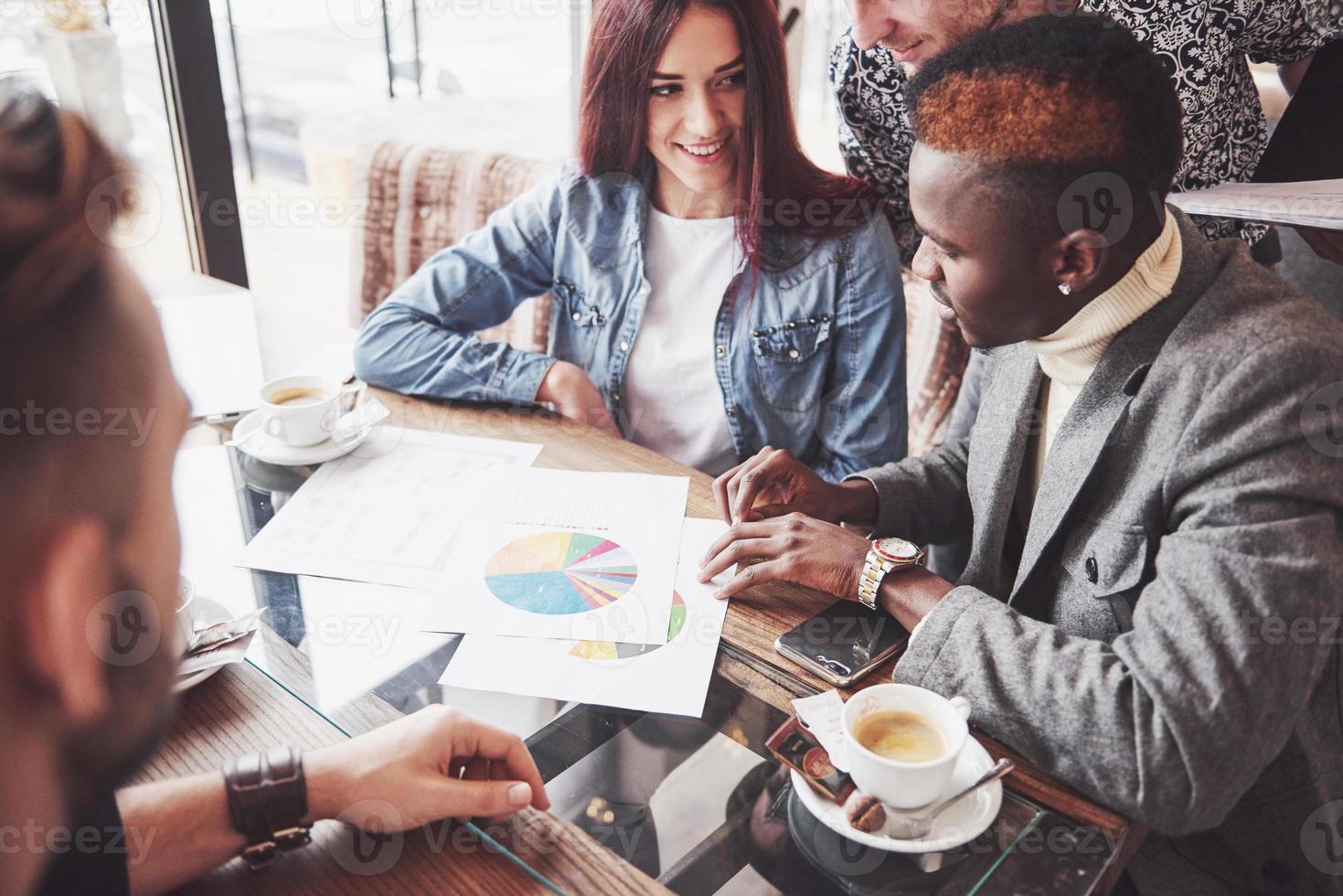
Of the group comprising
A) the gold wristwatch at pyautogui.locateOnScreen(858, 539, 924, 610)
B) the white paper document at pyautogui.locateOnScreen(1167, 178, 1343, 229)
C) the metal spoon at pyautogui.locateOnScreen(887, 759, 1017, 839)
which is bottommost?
the metal spoon at pyautogui.locateOnScreen(887, 759, 1017, 839)

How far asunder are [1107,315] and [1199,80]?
612mm

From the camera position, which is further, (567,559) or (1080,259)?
(567,559)

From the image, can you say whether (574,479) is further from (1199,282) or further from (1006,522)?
(1199,282)

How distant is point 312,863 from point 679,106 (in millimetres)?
1221

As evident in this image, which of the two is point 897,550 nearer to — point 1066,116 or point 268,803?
point 1066,116

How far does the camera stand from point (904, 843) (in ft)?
2.56

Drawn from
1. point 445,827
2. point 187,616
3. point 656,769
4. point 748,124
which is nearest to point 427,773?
point 445,827

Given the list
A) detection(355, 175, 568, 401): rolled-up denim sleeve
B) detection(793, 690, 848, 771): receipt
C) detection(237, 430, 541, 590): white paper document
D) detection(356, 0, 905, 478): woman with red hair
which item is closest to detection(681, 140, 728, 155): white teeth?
detection(356, 0, 905, 478): woman with red hair

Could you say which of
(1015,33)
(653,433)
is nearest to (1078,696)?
(1015,33)

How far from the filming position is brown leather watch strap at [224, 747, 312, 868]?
0.76 metres

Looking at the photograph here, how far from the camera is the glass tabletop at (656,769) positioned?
772 millimetres

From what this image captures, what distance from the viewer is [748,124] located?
158 centimetres

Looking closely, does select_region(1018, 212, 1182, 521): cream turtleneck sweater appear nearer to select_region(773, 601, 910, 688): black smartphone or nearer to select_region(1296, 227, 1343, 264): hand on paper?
select_region(773, 601, 910, 688): black smartphone

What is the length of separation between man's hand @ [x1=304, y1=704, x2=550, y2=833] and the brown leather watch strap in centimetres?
1
